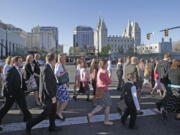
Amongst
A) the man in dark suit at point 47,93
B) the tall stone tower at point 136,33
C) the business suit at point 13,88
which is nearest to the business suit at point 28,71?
the business suit at point 13,88

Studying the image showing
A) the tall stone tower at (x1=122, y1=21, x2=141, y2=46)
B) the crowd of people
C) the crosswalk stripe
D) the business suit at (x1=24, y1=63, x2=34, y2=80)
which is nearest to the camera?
the crowd of people

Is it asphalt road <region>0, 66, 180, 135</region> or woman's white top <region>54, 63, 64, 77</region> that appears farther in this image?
woman's white top <region>54, 63, 64, 77</region>

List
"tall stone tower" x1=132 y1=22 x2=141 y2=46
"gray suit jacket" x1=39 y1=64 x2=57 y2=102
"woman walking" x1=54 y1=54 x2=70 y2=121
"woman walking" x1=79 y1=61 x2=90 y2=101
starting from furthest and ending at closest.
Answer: "tall stone tower" x1=132 y1=22 x2=141 y2=46, "woman walking" x1=79 y1=61 x2=90 y2=101, "woman walking" x1=54 y1=54 x2=70 y2=121, "gray suit jacket" x1=39 y1=64 x2=57 y2=102

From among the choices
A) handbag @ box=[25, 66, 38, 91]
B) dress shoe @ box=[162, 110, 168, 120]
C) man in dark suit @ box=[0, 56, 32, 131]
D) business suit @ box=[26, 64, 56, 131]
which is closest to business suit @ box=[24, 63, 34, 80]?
Answer: handbag @ box=[25, 66, 38, 91]

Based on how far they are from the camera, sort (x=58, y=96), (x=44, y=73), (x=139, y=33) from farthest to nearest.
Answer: (x=139, y=33)
(x=58, y=96)
(x=44, y=73)

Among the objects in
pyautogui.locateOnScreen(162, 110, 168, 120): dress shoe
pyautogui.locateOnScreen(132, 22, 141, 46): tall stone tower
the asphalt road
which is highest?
pyautogui.locateOnScreen(132, 22, 141, 46): tall stone tower

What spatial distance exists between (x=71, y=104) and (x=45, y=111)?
3.61m

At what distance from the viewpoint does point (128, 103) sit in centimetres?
578

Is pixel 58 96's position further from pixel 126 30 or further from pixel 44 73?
pixel 126 30

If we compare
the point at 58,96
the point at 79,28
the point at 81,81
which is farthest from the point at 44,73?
the point at 79,28

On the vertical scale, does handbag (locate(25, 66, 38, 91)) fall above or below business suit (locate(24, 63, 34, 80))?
below

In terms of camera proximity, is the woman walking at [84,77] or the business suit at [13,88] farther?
the woman walking at [84,77]

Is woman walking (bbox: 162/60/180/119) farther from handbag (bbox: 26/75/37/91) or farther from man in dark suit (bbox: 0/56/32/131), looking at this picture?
handbag (bbox: 26/75/37/91)

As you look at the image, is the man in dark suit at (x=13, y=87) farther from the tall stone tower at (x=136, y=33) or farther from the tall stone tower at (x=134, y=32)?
the tall stone tower at (x=136, y=33)
